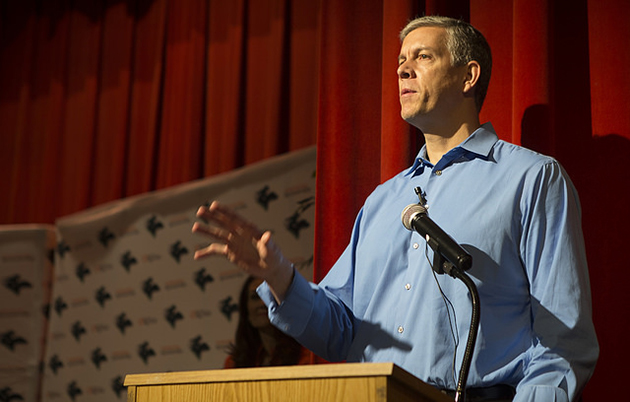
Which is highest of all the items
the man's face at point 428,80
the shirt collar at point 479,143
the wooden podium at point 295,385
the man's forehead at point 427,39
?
the man's forehead at point 427,39

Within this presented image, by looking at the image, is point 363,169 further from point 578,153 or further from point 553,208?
point 553,208

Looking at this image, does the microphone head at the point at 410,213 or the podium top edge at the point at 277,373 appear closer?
the podium top edge at the point at 277,373

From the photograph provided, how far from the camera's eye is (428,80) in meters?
1.96

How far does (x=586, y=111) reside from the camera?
2.12 m

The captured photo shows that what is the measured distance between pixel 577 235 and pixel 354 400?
0.66 meters

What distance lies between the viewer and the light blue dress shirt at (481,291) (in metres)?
1.47

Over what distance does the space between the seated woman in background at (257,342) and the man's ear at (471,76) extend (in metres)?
1.29

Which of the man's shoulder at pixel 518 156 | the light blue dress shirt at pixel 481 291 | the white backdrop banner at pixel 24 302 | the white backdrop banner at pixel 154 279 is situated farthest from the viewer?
the white backdrop banner at pixel 24 302

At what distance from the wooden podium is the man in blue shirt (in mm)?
261

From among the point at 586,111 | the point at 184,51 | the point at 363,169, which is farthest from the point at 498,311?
the point at 184,51

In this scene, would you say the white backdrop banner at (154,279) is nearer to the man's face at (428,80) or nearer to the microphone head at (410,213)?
the man's face at (428,80)

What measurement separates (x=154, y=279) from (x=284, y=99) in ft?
3.39

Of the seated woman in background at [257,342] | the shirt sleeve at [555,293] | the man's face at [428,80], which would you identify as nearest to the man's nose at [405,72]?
the man's face at [428,80]

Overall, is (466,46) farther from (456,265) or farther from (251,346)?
(251,346)
